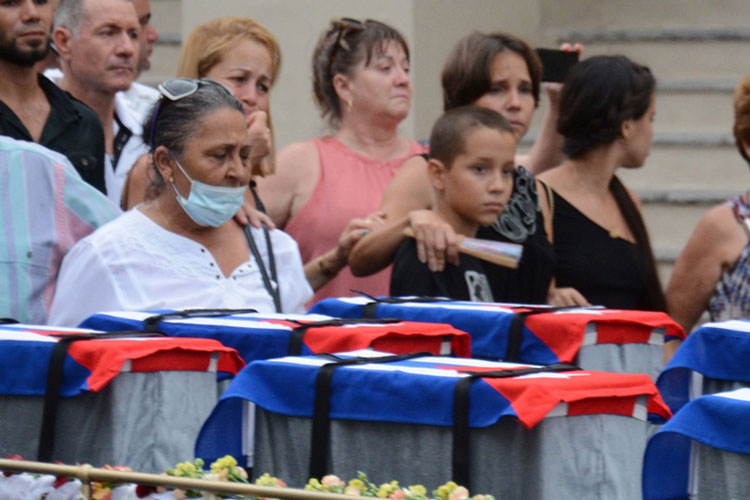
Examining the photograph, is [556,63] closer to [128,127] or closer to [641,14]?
[128,127]

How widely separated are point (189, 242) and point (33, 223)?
377mm

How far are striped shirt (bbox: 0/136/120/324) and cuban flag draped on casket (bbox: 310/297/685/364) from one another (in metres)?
0.93

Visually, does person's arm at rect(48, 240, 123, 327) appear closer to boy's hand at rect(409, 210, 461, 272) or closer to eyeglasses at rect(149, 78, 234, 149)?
eyeglasses at rect(149, 78, 234, 149)

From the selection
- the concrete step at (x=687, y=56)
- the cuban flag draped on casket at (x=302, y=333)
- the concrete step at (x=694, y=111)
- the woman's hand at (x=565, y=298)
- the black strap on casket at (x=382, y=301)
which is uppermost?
the concrete step at (x=687, y=56)

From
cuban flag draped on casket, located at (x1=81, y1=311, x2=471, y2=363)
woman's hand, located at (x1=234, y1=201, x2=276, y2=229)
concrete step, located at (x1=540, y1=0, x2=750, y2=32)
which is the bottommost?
cuban flag draped on casket, located at (x1=81, y1=311, x2=471, y2=363)

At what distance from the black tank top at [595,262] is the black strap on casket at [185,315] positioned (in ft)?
4.11

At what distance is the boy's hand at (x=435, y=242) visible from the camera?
3.54 m

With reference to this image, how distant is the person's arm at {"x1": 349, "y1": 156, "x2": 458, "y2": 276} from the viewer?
11.7 ft

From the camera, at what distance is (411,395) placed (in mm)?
2271

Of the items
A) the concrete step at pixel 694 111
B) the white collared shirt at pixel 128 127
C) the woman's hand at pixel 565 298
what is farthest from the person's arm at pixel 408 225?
the concrete step at pixel 694 111

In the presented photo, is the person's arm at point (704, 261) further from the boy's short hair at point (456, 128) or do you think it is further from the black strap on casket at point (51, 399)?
the black strap on casket at point (51, 399)

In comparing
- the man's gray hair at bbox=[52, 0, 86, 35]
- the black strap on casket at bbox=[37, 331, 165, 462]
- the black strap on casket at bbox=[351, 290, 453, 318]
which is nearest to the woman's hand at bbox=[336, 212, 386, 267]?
the black strap on casket at bbox=[351, 290, 453, 318]

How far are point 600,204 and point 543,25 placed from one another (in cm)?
349

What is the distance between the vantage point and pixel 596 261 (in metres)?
4.02
